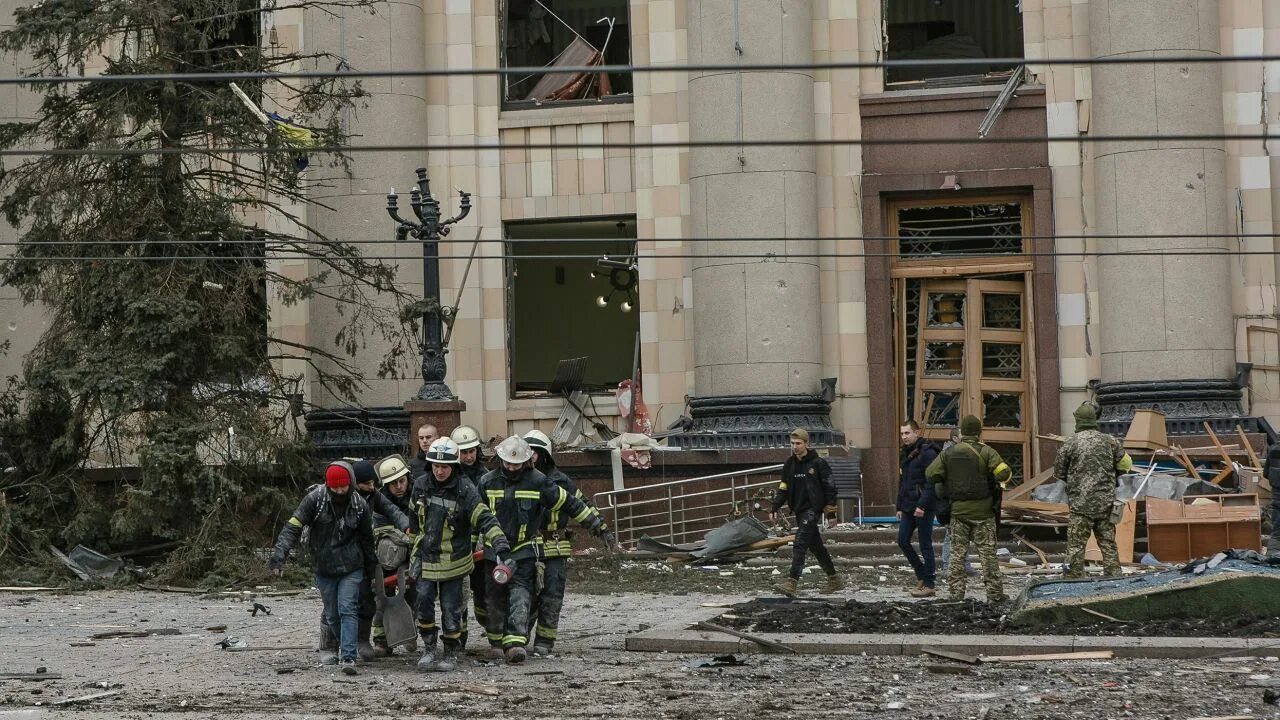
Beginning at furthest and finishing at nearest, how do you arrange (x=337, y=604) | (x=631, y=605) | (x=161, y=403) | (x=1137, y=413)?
(x=1137, y=413), (x=161, y=403), (x=631, y=605), (x=337, y=604)

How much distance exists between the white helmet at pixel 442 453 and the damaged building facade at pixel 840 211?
11.9 meters

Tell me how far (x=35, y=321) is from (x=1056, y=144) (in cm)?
1630

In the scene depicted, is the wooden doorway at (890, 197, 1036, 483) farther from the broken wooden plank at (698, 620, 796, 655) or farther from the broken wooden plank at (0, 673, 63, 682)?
the broken wooden plank at (0, 673, 63, 682)

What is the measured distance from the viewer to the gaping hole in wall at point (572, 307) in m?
28.2

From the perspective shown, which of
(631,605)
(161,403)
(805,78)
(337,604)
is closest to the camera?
(337,604)

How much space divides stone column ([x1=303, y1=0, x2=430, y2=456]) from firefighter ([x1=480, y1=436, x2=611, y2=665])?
12.8 m

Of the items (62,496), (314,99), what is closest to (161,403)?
(62,496)

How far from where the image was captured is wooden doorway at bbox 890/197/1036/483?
26.8m

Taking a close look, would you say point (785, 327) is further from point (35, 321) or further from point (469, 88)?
point (35, 321)

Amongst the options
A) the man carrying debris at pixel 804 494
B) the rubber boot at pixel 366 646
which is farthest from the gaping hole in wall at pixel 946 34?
the rubber boot at pixel 366 646

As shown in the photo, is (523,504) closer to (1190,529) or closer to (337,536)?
(337,536)

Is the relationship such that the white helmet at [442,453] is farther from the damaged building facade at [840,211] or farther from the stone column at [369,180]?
the stone column at [369,180]

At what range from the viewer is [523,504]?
14273 mm

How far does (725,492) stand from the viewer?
25656mm
